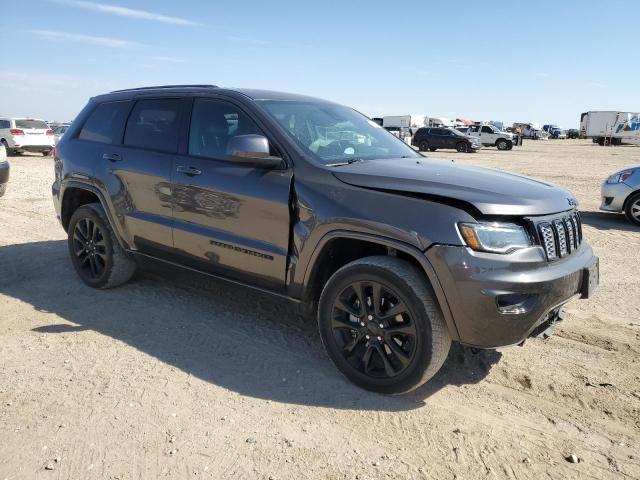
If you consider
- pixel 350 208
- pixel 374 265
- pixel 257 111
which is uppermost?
pixel 257 111

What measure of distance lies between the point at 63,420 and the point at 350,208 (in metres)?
2.01

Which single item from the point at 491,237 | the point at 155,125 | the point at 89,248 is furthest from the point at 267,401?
the point at 89,248

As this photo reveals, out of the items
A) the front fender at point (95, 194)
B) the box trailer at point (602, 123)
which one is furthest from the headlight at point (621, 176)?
Answer: the box trailer at point (602, 123)

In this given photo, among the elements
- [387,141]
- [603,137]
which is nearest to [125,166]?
[387,141]

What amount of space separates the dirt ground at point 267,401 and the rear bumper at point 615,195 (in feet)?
15.7

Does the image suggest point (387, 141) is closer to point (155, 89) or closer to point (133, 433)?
point (155, 89)

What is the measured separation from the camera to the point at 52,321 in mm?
4352

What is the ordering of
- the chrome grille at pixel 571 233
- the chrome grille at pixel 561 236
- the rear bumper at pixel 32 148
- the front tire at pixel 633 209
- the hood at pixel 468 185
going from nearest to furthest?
the hood at pixel 468 185, the chrome grille at pixel 561 236, the chrome grille at pixel 571 233, the front tire at pixel 633 209, the rear bumper at pixel 32 148

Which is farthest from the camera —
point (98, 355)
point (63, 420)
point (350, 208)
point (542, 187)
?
point (98, 355)

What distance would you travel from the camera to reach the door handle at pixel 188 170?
13.1ft

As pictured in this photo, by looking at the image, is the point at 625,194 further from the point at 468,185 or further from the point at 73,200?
the point at 73,200

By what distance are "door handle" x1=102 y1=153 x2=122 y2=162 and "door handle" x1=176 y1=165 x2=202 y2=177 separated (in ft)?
2.76

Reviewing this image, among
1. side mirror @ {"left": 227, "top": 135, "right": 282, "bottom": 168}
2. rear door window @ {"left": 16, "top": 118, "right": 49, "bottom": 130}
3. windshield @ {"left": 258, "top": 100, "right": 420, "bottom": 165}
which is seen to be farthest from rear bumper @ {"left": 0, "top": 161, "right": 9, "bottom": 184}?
rear door window @ {"left": 16, "top": 118, "right": 49, "bottom": 130}

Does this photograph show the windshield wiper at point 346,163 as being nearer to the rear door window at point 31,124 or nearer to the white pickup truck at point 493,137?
the rear door window at point 31,124
